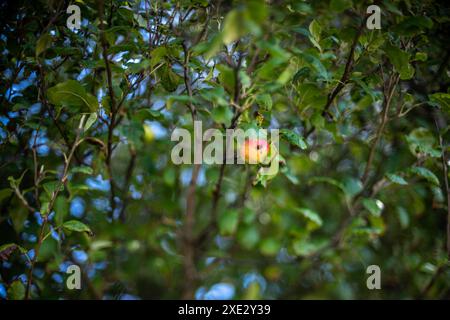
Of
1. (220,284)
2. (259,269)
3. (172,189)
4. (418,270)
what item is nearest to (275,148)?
(172,189)

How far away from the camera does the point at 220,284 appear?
154cm

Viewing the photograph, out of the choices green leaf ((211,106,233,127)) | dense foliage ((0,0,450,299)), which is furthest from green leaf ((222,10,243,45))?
green leaf ((211,106,233,127))

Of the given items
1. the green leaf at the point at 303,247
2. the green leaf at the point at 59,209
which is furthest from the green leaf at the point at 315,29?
the green leaf at the point at 59,209

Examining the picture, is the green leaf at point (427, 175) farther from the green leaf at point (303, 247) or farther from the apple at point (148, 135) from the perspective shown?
the apple at point (148, 135)

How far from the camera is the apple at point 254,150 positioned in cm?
84

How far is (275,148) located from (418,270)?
1.06 meters

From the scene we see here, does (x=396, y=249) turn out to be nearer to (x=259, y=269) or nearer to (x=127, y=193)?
(x=259, y=269)

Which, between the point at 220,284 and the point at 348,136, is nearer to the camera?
the point at 348,136

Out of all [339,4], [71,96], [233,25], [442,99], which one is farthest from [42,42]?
[442,99]

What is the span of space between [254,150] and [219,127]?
0.22 m

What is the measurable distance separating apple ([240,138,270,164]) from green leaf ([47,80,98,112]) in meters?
0.38

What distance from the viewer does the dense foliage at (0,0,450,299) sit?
939 mm

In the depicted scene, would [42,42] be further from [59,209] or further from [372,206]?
[372,206]

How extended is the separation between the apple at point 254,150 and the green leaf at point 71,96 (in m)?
0.38
